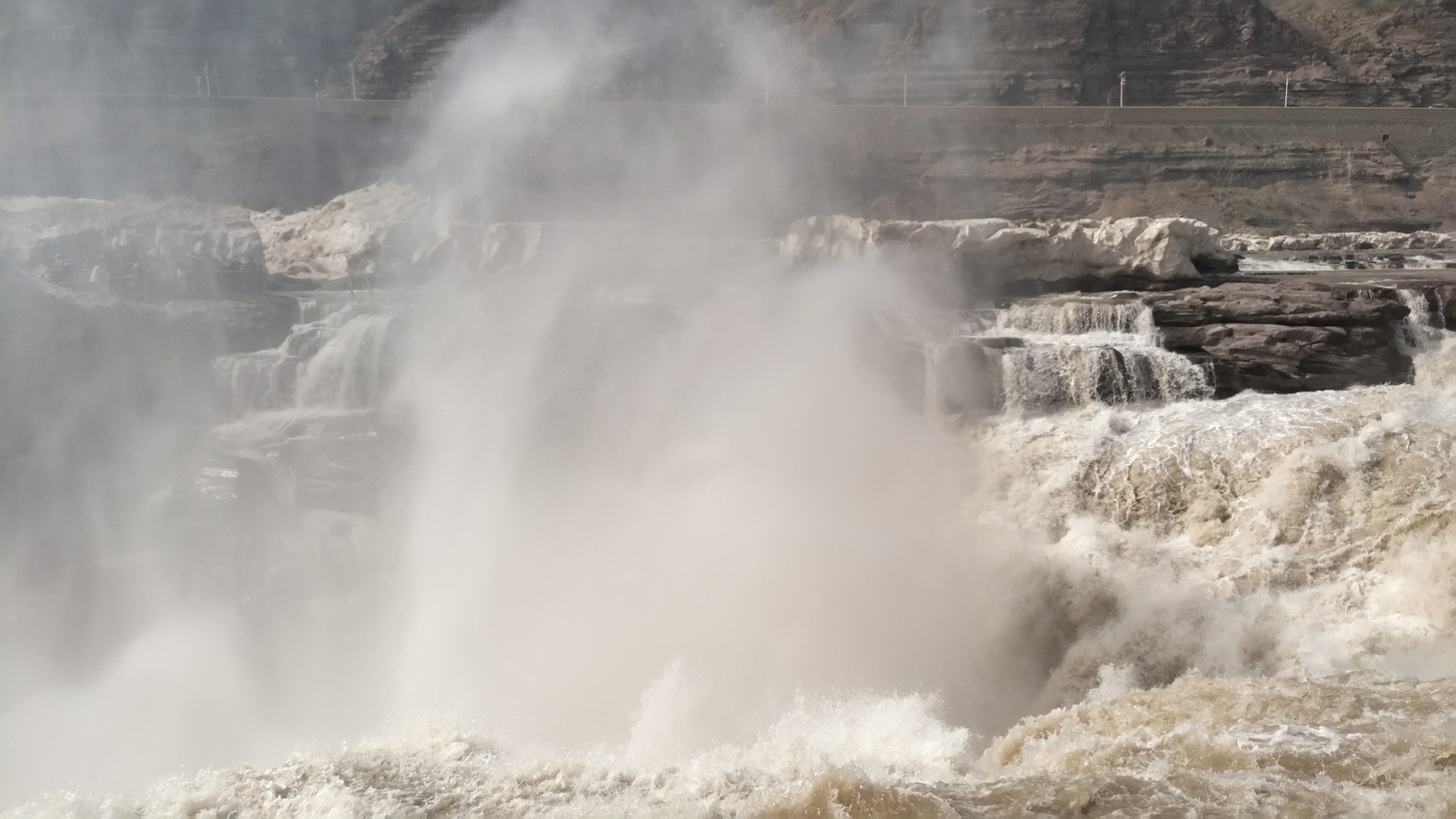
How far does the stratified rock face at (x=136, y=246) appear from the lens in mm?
11078

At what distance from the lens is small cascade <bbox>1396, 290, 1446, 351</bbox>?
28.3 ft

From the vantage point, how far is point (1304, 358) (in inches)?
331

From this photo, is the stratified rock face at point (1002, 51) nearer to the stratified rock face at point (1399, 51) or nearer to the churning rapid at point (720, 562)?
the stratified rock face at point (1399, 51)

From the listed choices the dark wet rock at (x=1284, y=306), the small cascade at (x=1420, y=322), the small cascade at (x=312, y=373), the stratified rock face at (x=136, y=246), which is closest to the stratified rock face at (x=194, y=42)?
the stratified rock face at (x=136, y=246)

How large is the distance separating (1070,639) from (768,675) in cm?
174

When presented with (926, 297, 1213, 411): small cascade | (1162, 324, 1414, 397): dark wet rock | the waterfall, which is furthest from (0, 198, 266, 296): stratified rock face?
(1162, 324, 1414, 397): dark wet rock

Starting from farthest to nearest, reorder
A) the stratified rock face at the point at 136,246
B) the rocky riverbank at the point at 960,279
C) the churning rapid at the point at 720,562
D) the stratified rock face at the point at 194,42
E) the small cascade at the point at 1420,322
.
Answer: the stratified rock face at the point at 194,42, the stratified rock face at the point at 136,246, the small cascade at the point at 1420,322, the rocky riverbank at the point at 960,279, the churning rapid at the point at 720,562

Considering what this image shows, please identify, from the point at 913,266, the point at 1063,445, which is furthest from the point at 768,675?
the point at 913,266

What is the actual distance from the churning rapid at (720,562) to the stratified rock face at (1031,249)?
0.90 ft

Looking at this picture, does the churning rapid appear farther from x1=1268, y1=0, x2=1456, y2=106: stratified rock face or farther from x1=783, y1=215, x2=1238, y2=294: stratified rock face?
x1=1268, y1=0, x2=1456, y2=106: stratified rock face

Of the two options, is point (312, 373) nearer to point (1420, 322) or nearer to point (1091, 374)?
point (1091, 374)

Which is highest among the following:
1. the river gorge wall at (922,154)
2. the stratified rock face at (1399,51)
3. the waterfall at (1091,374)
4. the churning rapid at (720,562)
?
the stratified rock face at (1399,51)

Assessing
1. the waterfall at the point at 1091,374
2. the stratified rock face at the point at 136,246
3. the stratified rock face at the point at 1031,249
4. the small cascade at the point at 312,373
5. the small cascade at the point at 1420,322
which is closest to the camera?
the waterfall at the point at 1091,374

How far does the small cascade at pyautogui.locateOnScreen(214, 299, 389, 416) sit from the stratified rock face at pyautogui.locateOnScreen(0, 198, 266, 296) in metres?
1.71
